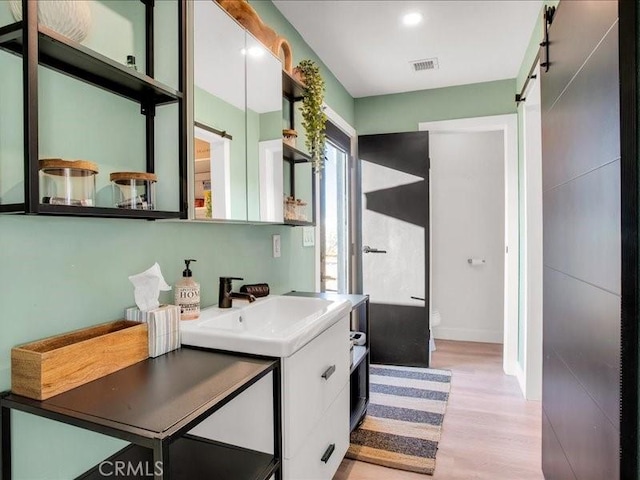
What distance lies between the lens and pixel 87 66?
1093 mm

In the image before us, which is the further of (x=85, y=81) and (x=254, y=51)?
(x=254, y=51)

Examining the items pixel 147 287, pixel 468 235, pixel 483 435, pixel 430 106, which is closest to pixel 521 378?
pixel 483 435

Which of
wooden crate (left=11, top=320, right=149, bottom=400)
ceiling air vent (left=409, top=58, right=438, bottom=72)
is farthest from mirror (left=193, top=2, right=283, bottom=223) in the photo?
ceiling air vent (left=409, top=58, right=438, bottom=72)

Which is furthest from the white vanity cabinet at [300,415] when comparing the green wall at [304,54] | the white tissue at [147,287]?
the green wall at [304,54]

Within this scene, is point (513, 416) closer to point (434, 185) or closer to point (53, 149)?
point (434, 185)

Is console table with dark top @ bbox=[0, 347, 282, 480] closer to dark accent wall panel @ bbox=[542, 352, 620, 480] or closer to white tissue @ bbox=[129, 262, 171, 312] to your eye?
white tissue @ bbox=[129, 262, 171, 312]

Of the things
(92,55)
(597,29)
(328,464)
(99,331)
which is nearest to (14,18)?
(92,55)

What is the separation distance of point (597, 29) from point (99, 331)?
169 centimetres

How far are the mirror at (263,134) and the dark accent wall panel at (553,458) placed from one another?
1.54 metres

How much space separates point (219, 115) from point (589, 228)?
136 centimetres

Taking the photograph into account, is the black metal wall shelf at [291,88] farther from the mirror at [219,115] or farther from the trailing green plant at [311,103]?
the mirror at [219,115]

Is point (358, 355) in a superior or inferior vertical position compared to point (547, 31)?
inferior

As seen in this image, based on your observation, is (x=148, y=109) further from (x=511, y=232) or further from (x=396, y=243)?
(x=511, y=232)

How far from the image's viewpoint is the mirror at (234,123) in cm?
148
